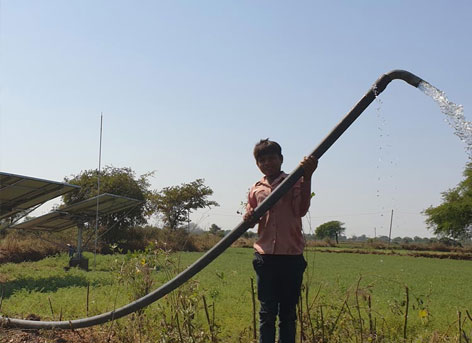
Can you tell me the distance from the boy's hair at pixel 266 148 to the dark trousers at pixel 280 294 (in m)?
0.65

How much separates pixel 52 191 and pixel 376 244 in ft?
133

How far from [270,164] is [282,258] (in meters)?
0.60

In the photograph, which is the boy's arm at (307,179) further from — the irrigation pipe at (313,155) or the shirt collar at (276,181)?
the shirt collar at (276,181)

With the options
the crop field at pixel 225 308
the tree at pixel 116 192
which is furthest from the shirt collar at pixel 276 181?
the tree at pixel 116 192

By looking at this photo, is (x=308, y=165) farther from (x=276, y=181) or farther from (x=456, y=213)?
(x=456, y=213)

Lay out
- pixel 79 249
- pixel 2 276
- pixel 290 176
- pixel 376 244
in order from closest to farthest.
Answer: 1. pixel 290 176
2. pixel 2 276
3. pixel 79 249
4. pixel 376 244

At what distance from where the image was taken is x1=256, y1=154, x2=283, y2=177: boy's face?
2906mm

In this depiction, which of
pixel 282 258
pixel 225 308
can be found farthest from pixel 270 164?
pixel 225 308

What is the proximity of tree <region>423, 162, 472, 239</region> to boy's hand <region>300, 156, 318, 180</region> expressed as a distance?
151 ft

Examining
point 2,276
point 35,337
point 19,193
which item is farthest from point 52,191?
point 35,337

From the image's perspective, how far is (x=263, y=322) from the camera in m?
2.69

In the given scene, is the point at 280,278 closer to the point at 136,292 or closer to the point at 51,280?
the point at 136,292

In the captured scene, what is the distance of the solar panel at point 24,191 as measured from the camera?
818cm

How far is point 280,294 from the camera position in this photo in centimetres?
271
